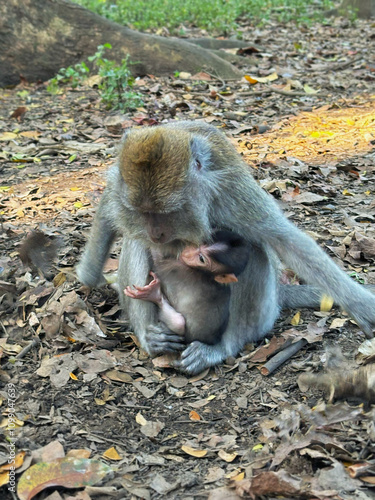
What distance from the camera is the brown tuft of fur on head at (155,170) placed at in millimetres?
3629

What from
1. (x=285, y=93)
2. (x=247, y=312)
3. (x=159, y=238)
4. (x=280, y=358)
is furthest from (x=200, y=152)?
(x=285, y=93)

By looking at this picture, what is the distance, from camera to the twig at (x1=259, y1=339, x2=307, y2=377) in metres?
4.17

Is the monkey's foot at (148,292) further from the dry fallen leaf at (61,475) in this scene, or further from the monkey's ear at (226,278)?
the dry fallen leaf at (61,475)

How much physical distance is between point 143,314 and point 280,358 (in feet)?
3.35

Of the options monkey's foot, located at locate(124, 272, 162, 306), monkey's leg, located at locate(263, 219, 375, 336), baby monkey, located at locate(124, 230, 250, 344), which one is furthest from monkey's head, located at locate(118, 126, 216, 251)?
monkey's leg, located at locate(263, 219, 375, 336)

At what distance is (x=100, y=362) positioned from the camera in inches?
166

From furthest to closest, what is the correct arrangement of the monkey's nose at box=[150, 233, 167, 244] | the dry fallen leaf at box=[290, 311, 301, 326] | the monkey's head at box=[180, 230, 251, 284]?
the dry fallen leaf at box=[290, 311, 301, 326], the monkey's head at box=[180, 230, 251, 284], the monkey's nose at box=[150, 233, 167, 244]

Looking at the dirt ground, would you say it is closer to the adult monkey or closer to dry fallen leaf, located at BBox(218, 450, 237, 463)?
dry fallen leaf, located at BBox(218, 450, 237, 463)

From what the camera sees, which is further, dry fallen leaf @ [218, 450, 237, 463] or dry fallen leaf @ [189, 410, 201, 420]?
dry fallen leaf @ [189, 410, 201, 420]

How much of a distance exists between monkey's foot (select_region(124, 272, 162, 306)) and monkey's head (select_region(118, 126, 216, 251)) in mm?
424

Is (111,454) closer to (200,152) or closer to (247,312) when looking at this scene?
(247,312)

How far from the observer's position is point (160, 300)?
174 inches

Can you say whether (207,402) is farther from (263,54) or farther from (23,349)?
(263,54)

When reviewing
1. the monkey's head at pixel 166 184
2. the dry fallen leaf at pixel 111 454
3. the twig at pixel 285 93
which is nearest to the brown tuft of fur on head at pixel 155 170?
the monkey's head at pixel 166 184
